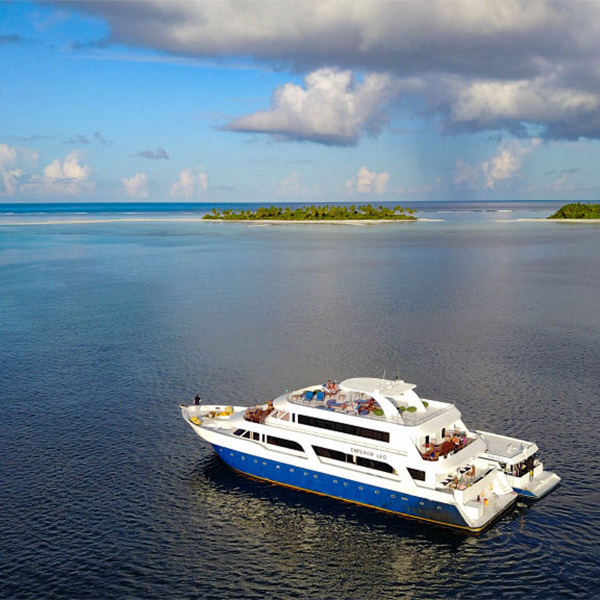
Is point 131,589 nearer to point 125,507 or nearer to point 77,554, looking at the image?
point 77,554

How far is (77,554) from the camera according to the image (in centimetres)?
3772

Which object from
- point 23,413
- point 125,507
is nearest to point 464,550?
point 125,507

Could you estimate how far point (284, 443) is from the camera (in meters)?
47.6

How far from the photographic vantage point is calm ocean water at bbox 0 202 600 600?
36375 mm

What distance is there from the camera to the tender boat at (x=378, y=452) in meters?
42.2

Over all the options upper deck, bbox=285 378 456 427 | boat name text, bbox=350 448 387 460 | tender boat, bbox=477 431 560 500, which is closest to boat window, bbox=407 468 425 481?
boat name text, bbox=350 448 387 460

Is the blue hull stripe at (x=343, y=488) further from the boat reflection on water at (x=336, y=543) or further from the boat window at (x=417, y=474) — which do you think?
the boat window at (x=417, y=474)

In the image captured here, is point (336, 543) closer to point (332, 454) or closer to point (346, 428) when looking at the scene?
point (332, 454)

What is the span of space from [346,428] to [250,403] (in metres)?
17.7

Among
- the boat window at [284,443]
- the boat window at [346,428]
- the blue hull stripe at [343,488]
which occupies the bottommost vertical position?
the blue hull stripe at [343,488]

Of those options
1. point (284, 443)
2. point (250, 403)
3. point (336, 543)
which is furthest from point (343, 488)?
point (250, 403)

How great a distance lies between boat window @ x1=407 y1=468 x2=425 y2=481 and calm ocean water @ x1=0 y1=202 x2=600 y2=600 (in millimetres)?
3088

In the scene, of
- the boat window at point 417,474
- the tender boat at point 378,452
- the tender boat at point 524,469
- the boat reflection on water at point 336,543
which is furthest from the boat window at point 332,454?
the tender boat at point 524,469

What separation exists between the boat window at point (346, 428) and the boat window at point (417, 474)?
270 cm
